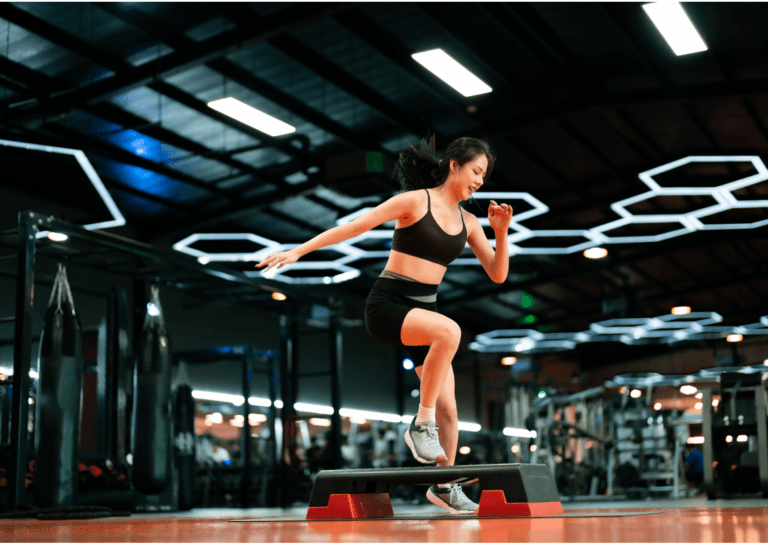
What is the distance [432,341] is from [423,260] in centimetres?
33

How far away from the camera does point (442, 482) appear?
261 cm

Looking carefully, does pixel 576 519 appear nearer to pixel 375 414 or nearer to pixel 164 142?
pixel 164 142

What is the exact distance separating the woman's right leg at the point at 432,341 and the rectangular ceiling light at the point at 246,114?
5.01 meters

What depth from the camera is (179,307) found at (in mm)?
13039

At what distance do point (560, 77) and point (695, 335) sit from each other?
1299 cm

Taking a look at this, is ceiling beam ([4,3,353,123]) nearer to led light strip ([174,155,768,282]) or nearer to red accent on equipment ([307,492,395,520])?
led light strip ([174,155,768,282])

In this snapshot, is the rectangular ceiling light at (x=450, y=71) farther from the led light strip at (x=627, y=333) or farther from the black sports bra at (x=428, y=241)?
the led light strip at (x=627, y=333)

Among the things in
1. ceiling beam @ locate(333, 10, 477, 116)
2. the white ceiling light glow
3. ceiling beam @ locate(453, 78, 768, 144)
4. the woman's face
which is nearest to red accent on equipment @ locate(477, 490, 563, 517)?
the woman's face

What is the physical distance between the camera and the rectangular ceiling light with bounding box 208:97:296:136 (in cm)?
740

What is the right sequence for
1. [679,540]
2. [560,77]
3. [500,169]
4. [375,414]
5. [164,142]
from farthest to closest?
[375,414]
[500,169]
[164,142]
[560,77]
[679,540]

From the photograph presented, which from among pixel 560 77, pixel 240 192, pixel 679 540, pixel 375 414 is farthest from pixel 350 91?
pixel 375 414

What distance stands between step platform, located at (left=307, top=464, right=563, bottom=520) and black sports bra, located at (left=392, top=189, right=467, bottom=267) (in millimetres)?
804

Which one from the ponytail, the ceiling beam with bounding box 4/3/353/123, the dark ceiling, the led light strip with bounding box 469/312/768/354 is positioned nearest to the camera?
the ponytail

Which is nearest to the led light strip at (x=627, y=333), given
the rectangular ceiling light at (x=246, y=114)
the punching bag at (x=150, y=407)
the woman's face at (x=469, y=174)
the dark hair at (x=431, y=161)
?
the rectangular ceiling light at (x=246, y=114)
